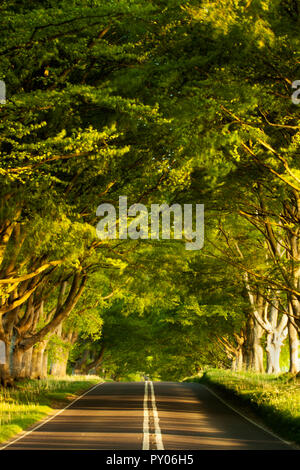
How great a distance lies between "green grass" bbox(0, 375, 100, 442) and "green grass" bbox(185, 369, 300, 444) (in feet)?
21.3

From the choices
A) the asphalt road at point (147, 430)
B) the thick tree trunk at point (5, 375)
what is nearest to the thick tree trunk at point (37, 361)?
the thick tree trunk at point (5, 375)

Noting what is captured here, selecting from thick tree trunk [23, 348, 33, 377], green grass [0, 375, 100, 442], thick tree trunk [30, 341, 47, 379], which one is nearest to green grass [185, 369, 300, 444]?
green grass [0, 375, 100, 442]

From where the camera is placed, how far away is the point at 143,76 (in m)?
15.9

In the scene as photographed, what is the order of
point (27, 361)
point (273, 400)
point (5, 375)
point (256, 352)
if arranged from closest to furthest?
point (273, 400)
point (5, 375)
point (27, 361)
point (256, 352)

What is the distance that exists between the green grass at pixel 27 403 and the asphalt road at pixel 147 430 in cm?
46

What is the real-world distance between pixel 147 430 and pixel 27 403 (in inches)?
318

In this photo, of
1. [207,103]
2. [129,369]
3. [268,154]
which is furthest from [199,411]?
[129,369]

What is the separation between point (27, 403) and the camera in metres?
23.6

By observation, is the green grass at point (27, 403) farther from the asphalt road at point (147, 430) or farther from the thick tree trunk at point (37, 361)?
the thick tree trunk at point (37, 361)

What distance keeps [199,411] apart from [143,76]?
12243 mm

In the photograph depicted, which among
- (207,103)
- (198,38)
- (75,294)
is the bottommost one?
(75,294)

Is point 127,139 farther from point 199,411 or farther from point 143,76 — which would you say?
point 199,411

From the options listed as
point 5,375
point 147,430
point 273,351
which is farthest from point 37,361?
point 147,430

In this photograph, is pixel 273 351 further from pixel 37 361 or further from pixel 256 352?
pixel 37 361
